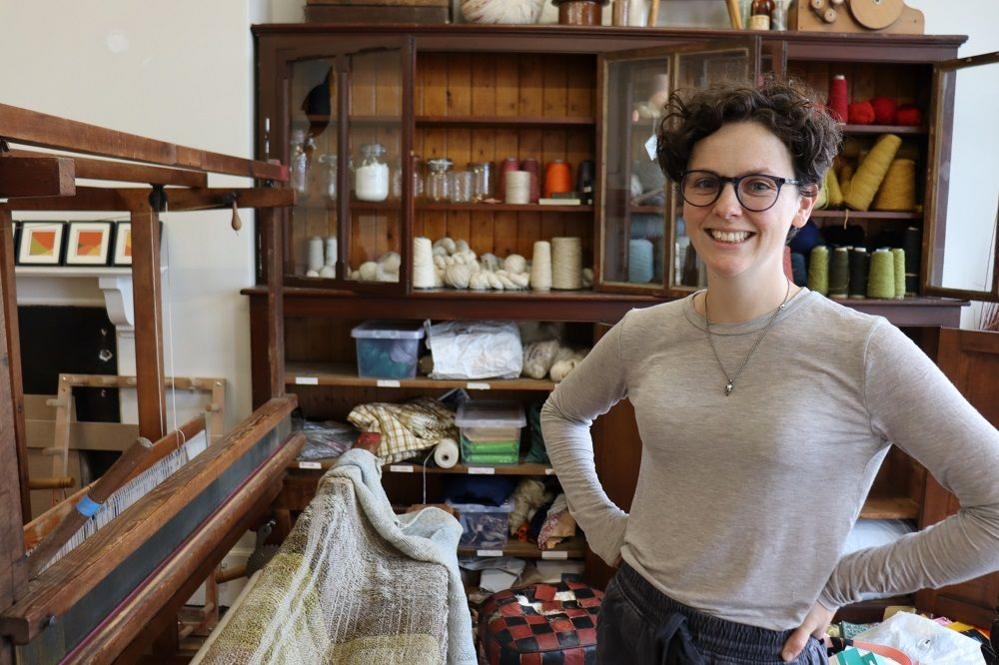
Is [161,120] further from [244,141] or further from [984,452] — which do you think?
[984,452]

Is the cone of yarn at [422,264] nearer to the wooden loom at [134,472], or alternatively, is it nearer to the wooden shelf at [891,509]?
the wooden loom at [134,472]

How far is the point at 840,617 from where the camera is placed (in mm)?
3211

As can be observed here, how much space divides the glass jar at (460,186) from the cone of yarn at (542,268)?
0.31 m

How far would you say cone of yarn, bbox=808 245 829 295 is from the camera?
10.2 ft

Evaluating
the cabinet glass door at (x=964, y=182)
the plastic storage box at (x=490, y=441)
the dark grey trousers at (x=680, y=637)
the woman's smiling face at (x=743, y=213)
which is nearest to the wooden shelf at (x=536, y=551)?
the plastic storage box at (x=490, y=441)

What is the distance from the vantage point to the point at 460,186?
129 inches

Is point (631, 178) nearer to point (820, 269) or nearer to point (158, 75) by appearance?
point (820, 269)

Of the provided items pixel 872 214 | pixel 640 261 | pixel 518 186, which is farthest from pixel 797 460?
pixel 872 214

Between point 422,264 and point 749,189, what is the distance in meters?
2.15

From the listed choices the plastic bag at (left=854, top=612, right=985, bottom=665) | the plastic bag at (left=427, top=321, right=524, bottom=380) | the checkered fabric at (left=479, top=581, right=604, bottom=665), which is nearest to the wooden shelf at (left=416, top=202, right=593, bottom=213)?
the plastic bag at (left=427, top=321, right=524, bottom=380)

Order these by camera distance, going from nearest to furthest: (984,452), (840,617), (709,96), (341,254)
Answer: (984,452) < (709,96) < (341,254) < (840,617)

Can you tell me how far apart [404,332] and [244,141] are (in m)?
0.85

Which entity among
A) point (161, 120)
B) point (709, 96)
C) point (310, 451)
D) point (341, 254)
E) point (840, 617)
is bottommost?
point (840, 617)

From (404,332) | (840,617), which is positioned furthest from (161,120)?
(840,617)
